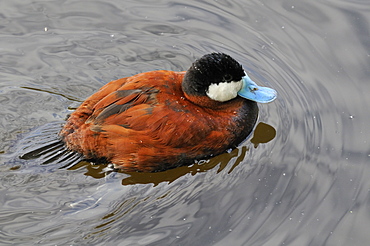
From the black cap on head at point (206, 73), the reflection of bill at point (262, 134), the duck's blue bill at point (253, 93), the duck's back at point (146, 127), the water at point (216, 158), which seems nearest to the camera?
the water at point (216, 158)

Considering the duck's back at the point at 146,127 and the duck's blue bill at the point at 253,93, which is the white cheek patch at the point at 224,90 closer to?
the duck's blue bill at the point at 253,93

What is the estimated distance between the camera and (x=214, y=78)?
184 inches

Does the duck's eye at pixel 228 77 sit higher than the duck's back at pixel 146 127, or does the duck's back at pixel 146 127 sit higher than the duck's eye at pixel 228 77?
the duck's eye at pixel 228 77

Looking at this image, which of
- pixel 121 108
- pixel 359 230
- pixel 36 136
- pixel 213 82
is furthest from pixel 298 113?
pixel 36 136

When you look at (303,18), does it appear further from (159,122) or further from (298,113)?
(159,122)

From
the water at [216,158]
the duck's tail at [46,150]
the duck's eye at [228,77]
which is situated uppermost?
the duck's eye at [228,77]

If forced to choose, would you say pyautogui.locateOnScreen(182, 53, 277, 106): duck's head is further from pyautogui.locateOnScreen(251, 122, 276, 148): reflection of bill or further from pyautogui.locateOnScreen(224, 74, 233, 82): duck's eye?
pyautogui.locateOnScreen(251, 122, 276, 148): reflection of bill

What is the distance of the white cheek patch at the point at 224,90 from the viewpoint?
4.71 m

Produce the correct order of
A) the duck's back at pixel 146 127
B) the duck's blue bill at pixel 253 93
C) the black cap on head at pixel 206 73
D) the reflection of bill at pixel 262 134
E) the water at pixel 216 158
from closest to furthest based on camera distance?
the water at pixel 216 158 < the duck's back at pixel 146 127 < the black cap on head at pixel 206 73 < the duck's blue bill at pixel 253 93 < the reflection of bill at pixel 262 134

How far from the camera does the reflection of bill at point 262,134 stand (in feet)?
16.5

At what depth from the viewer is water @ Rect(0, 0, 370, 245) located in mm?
4227

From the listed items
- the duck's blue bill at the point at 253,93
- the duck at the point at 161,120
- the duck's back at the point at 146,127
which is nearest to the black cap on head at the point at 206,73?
the duck at the point at 161,120

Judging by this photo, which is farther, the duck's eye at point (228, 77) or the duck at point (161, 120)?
→ the duck's eye at point (228, 77)

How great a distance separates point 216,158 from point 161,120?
686 millimetres
